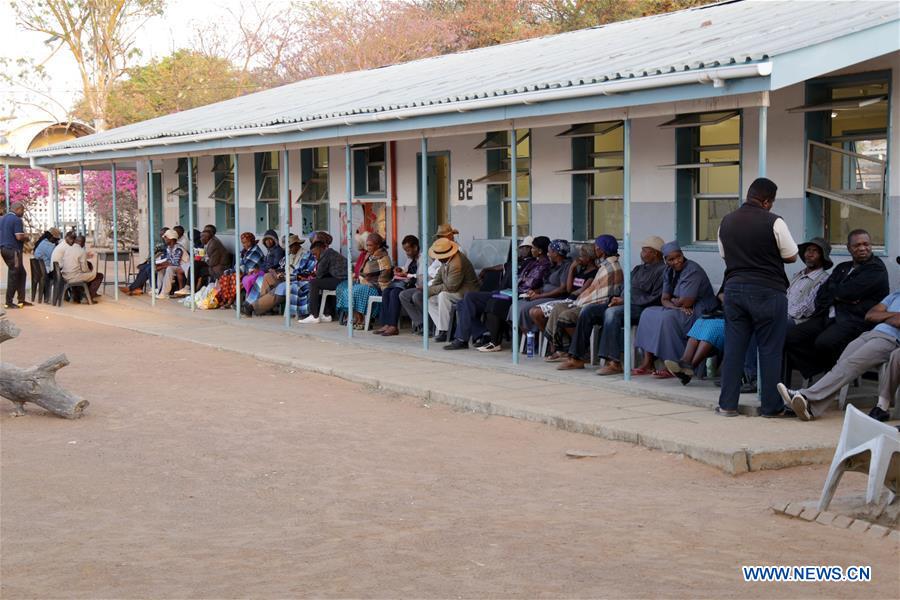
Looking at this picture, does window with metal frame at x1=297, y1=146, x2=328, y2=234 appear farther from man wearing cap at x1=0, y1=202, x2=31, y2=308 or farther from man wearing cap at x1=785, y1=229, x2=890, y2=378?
man wearing cap at x1=785, y1=229, x2=890, y2=378

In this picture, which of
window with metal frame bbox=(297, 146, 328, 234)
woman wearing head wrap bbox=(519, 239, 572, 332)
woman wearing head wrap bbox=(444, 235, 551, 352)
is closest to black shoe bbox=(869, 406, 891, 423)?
woman wearing head wrap bbox=(519, 239, 572, 332)

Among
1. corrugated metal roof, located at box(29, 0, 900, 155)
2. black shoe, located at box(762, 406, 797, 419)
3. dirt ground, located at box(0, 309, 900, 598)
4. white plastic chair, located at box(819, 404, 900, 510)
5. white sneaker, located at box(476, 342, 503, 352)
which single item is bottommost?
dirt ground, located at box(0, 309, 900, 598)

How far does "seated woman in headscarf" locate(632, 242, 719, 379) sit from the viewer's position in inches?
395

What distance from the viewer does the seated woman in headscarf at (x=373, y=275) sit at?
14750 mm

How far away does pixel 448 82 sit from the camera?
14.1 metres

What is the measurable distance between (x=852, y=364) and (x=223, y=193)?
48.2 feet

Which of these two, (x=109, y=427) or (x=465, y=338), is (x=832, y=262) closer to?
(x=465, y=338)

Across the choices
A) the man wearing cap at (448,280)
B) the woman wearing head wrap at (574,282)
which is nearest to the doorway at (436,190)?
the man wearing cap at (448,280)

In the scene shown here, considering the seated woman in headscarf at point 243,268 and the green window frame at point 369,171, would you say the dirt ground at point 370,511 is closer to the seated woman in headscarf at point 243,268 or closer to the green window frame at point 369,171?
the green window frame at point 369,171

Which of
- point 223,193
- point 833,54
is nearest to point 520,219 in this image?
point 833,54

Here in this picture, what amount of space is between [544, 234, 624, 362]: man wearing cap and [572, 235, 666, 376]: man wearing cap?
128mm

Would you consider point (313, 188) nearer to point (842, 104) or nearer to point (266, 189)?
point (266, 189)

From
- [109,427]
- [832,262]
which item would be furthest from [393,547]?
[832,262]

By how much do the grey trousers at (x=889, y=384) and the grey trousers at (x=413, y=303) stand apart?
632 cm
